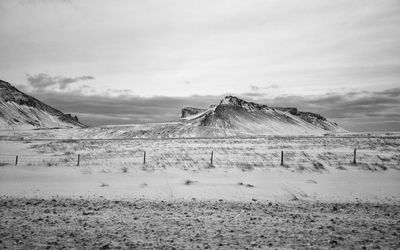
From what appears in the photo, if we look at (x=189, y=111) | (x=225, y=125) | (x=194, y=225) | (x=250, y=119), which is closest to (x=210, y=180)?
(x=194, y=225)

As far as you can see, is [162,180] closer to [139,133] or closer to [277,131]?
[139,133]

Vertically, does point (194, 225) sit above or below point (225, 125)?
below

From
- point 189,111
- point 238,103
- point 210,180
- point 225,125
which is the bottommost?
point 210,180

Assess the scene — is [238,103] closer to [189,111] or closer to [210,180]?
[189,111]

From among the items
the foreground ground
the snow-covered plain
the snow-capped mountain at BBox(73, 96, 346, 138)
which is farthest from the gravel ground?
the snow-capped mountain at BBox(73, 96, 346, 138)

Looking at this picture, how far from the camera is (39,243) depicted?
7480 millimetres

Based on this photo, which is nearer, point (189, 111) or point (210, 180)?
point (210, 180)

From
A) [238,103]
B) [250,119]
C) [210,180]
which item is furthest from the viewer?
[238,103]

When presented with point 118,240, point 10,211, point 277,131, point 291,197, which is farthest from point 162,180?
point 277,131

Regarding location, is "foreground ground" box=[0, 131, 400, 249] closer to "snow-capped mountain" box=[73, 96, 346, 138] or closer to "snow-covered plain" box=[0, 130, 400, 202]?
"snow-covered plain" box=[0, 130, 400, 202]

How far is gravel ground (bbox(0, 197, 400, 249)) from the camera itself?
7609 mm

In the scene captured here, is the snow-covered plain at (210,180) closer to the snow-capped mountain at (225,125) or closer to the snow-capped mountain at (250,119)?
the snow-capped mountain at (225,125)

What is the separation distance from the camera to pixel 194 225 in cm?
918

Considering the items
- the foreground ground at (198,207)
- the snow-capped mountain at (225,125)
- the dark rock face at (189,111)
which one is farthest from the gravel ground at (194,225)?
the dark rock face at (189,111)
